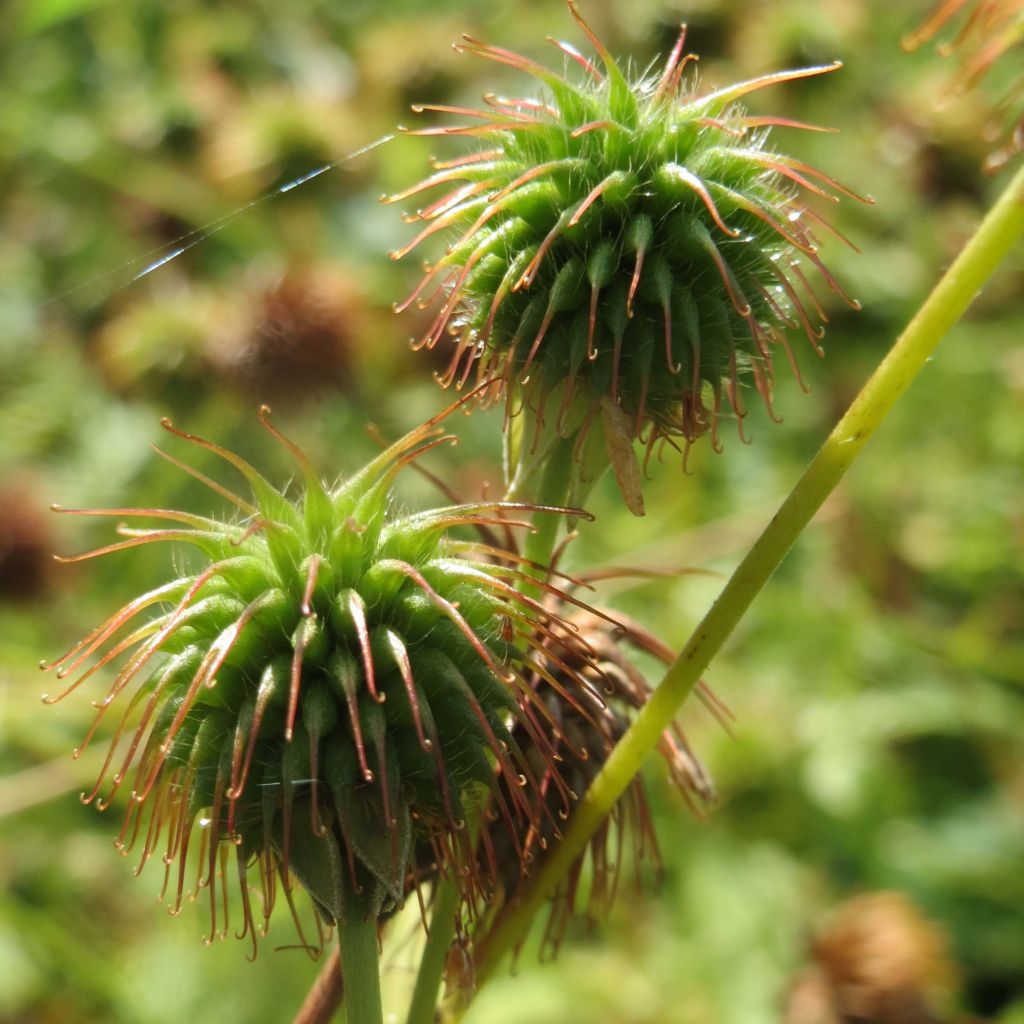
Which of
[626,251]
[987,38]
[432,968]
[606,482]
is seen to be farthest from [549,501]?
[606,482]

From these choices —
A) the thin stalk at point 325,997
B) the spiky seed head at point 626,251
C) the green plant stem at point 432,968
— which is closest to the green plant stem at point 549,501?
the spiky seed head at point 626,251

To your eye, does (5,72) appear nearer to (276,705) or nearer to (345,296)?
(345,296)

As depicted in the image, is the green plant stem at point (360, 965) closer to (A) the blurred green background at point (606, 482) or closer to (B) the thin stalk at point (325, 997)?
(B) the thin stalk at point (325, 997)

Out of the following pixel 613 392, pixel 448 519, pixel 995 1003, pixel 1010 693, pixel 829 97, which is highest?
pixel 829 97

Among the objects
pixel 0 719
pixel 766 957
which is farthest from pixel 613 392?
pixel 0 719

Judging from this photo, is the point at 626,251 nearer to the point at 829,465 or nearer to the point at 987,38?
the point at 829,465

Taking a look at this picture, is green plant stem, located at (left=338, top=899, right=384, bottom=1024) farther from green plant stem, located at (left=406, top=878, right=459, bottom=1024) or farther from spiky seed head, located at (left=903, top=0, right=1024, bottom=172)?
spiky seed head, located at (left=903, top=0, right=1024, bottom=172)
